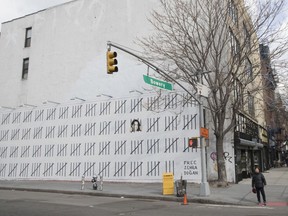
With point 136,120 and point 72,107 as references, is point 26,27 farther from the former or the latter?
point 136,120

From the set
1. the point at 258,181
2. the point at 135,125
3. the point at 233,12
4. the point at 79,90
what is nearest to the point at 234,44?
the point at 233,12

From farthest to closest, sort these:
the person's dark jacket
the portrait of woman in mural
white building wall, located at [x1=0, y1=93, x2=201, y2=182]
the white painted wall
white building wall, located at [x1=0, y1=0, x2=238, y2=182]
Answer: the white painted wall
the portrait of woman in mural
white building wall, located at [x1=0, y1=0, x2=238, y2=182]
white building wall, located at [x1=0, y1=93, x2=201, y2=182]
the person's dark jacket

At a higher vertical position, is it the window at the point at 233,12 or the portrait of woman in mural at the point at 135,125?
the window at the point at 233,12

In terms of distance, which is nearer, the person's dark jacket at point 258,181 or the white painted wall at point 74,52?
the person's dark jacket at point 258,181

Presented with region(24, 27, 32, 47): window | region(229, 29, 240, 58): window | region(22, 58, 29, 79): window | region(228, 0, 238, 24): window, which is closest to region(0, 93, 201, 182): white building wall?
region(22, 58, 29, 79): window

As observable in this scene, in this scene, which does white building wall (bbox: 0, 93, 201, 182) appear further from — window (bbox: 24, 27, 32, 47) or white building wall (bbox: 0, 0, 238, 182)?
window (bbox: 24, 27, 32, 47)

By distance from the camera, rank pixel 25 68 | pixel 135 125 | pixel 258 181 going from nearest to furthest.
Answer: pixel 258 181 < pixel 135 125 < pixel 25 68

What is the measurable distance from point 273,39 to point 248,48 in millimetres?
2677

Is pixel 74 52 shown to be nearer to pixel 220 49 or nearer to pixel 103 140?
pixel 103 140

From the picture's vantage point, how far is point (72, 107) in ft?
98.5

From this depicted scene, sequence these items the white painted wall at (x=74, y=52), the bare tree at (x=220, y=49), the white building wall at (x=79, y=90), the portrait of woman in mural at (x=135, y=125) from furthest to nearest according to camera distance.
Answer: the white painted wall at (x=74, y=52) → the portrait of woman in mural at (x=135, y=125) → the white building wall at (x=79, y=90) → the bare tree at (x=220, y=49)

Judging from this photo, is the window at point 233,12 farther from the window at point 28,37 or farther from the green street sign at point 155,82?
the window at point 28,37

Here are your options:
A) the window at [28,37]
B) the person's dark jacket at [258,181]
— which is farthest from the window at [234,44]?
the window at [28,37]

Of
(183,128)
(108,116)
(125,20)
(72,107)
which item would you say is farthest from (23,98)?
(183,128)
